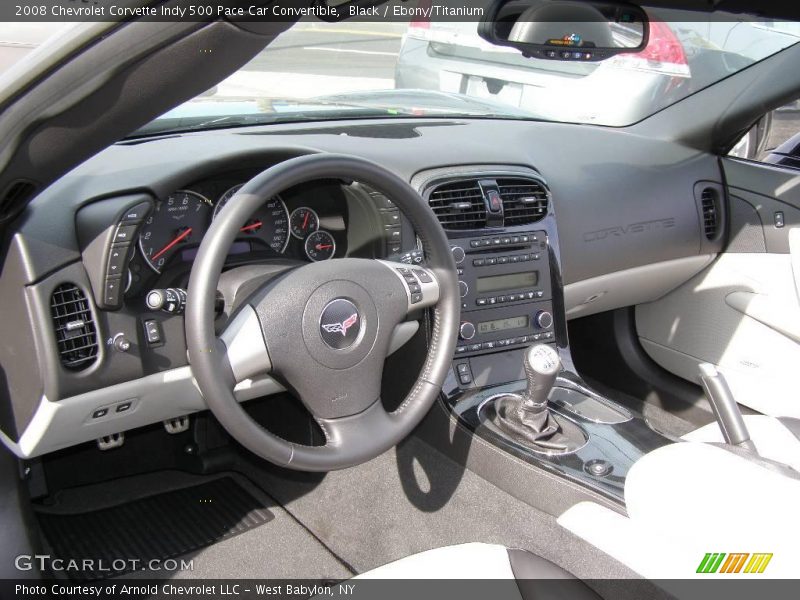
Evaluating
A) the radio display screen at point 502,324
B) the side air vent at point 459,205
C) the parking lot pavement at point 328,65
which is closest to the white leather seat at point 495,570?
the radio display screen at point 502,324

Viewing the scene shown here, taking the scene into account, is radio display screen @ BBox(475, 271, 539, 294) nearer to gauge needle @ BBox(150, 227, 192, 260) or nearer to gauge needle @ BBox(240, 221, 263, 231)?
gauge needle @ BBox(240, 221, 263, 231)

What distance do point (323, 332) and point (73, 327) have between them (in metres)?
0.51

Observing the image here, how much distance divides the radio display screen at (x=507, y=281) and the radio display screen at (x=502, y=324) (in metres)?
0.10

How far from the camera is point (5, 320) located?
1677mm

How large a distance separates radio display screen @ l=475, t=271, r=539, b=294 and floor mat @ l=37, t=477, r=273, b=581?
1.02m

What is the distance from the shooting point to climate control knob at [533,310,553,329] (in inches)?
100

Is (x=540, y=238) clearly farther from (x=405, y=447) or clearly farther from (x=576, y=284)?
(x=405, y=447)

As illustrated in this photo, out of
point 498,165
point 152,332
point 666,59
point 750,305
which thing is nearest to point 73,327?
point 152,332

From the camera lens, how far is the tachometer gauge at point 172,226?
6.02 feet

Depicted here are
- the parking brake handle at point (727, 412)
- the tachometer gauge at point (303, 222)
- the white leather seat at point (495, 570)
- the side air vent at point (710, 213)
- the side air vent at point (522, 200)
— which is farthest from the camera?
the side air vent at point (710, 213)

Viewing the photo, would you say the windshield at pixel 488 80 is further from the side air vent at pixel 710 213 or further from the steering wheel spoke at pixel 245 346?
the steering wheel spoke at pixel 245 346

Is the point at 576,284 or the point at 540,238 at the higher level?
the point at 540,238

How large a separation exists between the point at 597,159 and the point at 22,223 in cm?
200

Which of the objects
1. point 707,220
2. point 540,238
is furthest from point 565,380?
point 707,220
